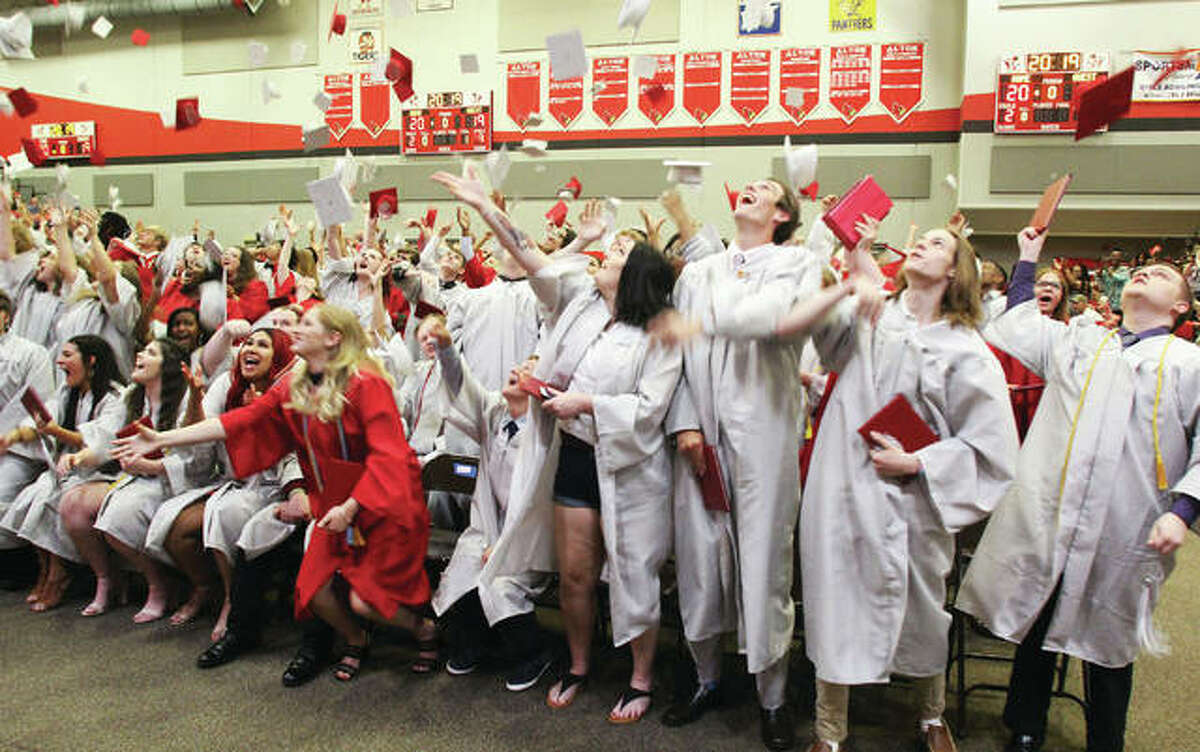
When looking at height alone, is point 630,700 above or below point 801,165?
below

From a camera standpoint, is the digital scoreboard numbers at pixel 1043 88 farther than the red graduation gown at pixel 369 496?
Yes

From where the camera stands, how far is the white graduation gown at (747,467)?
2447mm

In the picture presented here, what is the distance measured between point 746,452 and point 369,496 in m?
1.29

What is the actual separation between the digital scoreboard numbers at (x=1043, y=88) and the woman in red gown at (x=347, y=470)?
24.1 ft

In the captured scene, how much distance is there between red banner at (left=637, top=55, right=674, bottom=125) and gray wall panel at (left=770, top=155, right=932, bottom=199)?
154 centimetres

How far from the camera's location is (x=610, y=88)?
9453mm

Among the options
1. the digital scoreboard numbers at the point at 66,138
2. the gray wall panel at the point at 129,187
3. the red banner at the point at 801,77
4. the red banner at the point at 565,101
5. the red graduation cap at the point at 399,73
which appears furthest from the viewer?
the digital scoreboard numbers at the point at 66,138

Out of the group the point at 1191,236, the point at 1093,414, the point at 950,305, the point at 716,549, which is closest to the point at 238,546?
the point at 716,549

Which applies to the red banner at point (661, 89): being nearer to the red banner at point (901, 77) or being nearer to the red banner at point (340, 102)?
the red banner at point (901, 77)

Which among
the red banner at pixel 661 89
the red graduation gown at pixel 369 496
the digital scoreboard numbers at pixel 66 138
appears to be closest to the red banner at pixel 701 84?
the red banner at pixel 661 89

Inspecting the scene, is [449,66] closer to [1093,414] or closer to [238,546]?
[238,546]

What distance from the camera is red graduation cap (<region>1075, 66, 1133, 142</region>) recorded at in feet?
10.7

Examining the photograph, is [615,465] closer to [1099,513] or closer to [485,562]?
[485,562]

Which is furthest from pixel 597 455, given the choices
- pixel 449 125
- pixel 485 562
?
pixel 449 125
